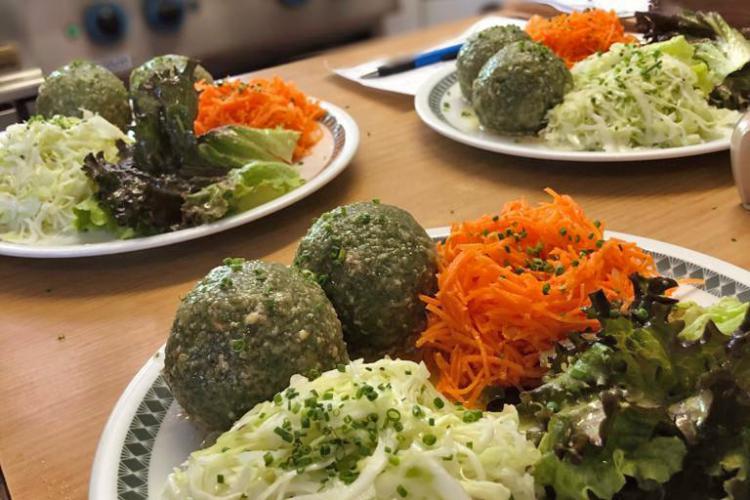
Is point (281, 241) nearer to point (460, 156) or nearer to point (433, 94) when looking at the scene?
point (460, 156)

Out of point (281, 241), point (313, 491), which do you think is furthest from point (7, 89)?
point (313, 491)

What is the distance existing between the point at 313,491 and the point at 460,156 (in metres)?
1.54

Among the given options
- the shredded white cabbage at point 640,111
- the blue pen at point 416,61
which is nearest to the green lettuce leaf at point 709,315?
the shredded white cabbage at point 640,111

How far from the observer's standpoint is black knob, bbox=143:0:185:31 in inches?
184

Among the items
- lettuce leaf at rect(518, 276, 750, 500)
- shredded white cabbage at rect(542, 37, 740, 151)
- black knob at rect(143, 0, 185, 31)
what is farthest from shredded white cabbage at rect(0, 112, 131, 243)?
black knob at rect(143, 0, 185, 31)

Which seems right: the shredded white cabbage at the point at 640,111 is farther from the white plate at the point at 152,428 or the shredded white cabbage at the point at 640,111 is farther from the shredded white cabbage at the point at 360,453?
the shredded white cabbage at the point at 360,453

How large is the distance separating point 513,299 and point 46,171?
1.41m

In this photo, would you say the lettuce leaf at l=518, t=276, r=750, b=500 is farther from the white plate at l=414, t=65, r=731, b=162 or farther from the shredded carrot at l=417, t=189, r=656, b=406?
the white plate at l=414, t=65, r=731, b=162

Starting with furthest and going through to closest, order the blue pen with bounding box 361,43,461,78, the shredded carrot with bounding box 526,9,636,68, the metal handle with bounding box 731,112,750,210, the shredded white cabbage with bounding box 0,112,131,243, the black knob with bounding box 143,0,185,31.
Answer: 1. the black knob with bounding box 143,0,185,31
2. the blue pen with bounding box 361,43,461,78
3. the shredded carrot with bounding box 526,9,636,68
4. the shredded white cabbage with bounding box 0,112,131,243
5. the metal handle with bounding box 731,112,750,210

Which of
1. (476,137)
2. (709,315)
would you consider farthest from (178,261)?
(709,315)

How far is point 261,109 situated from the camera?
8.18ft

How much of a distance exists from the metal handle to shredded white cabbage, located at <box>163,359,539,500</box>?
1.06 m

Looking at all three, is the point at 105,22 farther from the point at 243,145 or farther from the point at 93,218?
the point at 93,218

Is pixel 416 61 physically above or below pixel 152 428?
above
